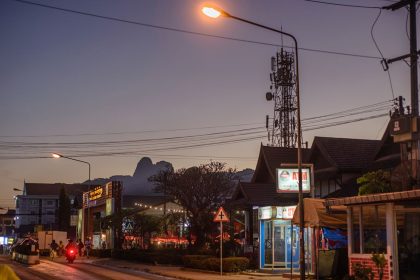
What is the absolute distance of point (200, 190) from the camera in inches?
1876

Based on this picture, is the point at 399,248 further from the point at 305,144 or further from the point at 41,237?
the point at 41,237

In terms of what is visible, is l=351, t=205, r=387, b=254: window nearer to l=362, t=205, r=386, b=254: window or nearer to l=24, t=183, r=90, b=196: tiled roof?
l=362, t=205, r=386, b=254: window

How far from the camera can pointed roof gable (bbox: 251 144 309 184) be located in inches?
1676

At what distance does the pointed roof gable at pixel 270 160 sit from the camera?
140ft

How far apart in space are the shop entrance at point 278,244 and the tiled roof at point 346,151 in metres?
7.46

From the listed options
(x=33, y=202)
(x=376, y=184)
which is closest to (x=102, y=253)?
(x=376, y=184)

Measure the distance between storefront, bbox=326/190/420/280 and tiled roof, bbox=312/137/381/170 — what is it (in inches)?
641

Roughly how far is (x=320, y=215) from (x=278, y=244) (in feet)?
27.4

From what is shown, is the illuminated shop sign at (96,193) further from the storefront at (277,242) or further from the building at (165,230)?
the storefront at (277,242)

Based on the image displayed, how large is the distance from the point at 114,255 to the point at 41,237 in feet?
55.3

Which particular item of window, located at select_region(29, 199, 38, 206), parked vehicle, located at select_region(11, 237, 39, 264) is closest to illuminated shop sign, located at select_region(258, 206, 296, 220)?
parked vehicle, located at select_region(11, 237, 39, 264)

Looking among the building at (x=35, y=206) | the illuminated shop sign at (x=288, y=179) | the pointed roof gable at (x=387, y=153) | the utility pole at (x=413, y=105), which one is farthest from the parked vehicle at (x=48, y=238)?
the building at (x=35, y=206)

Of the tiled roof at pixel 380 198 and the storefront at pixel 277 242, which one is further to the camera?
the storefront at pixel 277 242

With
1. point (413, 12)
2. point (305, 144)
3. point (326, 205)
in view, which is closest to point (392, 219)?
point (326, 205)
